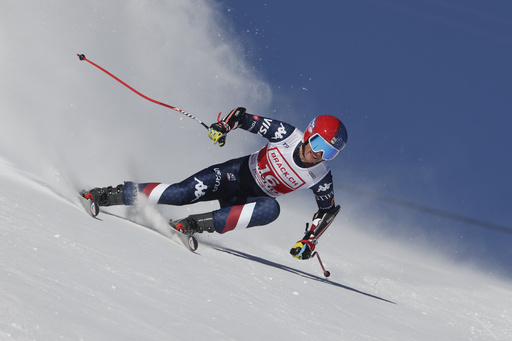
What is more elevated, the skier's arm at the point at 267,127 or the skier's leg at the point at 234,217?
the skier's arm at the point at 267,127

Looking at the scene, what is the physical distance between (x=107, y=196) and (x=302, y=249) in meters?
1.58

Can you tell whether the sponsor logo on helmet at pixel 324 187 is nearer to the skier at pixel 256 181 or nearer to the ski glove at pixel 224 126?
the skier at pixel 256 181

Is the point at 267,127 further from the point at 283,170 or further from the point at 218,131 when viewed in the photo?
the point at 218,131

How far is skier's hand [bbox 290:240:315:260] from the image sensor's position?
222 inches

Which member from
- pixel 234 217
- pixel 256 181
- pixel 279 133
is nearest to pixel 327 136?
pixel 279 133

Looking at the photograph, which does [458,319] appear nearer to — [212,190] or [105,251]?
[212,190]

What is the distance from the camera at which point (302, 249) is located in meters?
5.67

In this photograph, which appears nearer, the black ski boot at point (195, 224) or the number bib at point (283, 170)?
the black ski boot at point (195, 224)

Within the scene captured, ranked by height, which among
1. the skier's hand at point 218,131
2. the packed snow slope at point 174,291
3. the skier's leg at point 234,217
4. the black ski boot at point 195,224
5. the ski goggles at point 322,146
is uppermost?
the ski goggles at point 322,146

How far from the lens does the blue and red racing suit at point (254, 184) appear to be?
541 cm

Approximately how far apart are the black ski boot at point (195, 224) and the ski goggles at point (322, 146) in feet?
3.12

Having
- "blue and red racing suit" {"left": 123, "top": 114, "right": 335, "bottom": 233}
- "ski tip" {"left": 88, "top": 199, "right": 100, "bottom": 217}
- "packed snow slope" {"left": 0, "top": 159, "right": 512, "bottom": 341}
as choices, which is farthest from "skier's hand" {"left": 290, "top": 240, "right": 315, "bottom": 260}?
"ski tip" {"left": 88, "top": 199, "right": 100, "bottom": 217}

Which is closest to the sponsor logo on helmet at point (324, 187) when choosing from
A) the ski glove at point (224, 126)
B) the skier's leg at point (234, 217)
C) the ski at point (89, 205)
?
the skier's leg at point (234, 217)

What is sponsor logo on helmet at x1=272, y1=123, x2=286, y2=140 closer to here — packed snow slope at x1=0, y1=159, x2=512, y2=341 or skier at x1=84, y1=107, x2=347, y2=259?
skier at x1=84, y1=107, x2=347, y2=259
